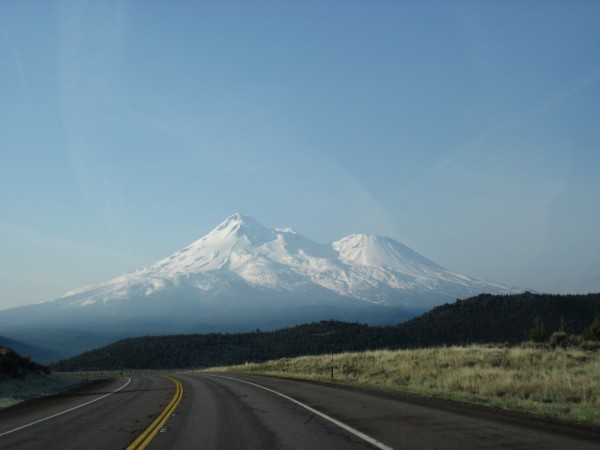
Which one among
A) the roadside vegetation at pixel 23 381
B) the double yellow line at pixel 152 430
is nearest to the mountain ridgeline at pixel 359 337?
the roadside vegetation at pixel 23 381

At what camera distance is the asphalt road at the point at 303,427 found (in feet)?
33.0

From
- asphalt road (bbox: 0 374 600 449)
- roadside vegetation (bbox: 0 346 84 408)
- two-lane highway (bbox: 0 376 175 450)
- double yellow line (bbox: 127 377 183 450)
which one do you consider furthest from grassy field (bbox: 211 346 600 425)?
roadside vegetation (bbox: 0 346 84 408)

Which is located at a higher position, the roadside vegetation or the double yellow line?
the roadside vegetation

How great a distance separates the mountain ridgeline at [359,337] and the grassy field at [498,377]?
53.4 meters

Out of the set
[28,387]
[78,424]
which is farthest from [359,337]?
[78,424]

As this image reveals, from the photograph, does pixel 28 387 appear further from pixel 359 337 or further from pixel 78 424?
pixel 359 337

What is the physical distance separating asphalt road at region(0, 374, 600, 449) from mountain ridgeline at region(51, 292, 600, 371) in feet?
231

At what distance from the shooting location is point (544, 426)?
11.3 m

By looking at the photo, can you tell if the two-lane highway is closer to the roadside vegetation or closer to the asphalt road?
the asphalt road

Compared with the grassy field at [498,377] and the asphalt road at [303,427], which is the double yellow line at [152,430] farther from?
the grassy field at [498,377]

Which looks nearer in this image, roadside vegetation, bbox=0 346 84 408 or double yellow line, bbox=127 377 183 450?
double yellow line, bbox=127 377 183 450

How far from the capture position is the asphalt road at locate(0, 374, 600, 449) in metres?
10.0

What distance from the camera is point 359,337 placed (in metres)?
98.2

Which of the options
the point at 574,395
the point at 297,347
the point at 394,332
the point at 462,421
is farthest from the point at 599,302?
the point at 462,421
